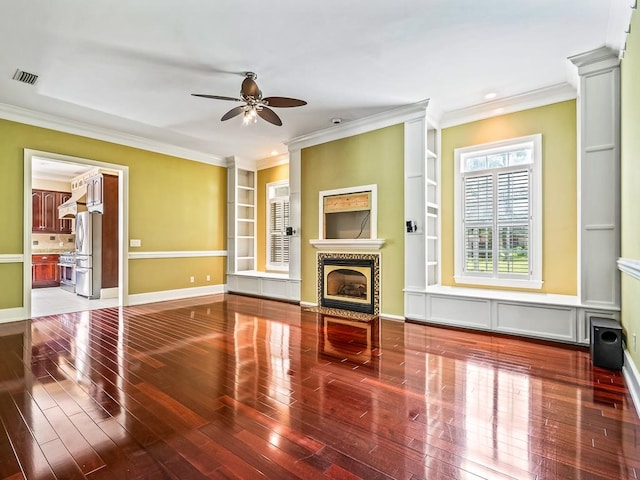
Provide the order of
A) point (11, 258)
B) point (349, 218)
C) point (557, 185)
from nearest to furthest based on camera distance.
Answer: point (557, 185)
point (11, 258)
point (349, 218)

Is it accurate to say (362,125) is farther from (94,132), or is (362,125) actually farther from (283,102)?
(94,132)

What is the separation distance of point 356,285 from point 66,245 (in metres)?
9.03

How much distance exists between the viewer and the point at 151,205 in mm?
6816

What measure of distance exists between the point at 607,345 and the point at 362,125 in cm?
442

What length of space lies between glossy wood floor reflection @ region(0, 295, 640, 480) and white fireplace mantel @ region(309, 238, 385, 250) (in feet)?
5.88

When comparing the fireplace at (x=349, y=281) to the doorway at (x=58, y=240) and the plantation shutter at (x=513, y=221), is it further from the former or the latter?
the doorway at (x=58, y=240)

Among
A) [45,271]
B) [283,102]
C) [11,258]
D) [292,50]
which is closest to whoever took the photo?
[292,50]

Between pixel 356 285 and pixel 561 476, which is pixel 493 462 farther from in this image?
pixel 356 285

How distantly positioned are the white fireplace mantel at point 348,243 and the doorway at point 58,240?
12.2 ft

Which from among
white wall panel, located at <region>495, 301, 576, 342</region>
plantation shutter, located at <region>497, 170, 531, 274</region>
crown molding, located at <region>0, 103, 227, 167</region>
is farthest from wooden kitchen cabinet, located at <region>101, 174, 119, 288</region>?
plantation shutter, located at <region>497, 170, 531, 274</region>

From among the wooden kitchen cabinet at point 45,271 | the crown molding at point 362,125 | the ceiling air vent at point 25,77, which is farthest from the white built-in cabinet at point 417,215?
the wooden kitchen cabinet at point 45,271

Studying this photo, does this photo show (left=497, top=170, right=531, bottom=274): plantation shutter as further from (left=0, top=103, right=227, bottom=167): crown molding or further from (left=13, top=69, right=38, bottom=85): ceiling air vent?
(left=13, top=69, right=38, bottom=85): ceiling air vent

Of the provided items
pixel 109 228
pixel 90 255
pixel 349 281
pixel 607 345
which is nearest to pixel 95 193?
pixel 109 228

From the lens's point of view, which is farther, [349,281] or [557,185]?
[349,281]
